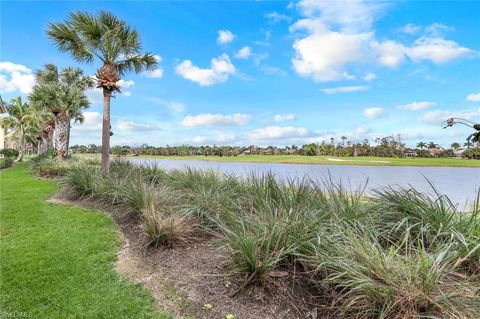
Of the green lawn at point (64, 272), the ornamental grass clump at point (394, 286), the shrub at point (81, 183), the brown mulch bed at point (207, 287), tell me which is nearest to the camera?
the ornamental grass clump at point (394, 286)

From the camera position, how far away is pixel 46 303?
326 centimetres

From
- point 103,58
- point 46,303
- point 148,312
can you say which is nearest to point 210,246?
point 148,312

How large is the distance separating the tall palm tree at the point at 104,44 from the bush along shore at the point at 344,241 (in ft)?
27.8

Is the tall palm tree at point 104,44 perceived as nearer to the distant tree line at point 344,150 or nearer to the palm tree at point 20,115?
the palm tree at point 20,115

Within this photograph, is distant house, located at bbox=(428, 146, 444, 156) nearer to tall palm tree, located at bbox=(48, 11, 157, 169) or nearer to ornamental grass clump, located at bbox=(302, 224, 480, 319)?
tall palm tree, located at bbox=(48, 11, 157, 169)

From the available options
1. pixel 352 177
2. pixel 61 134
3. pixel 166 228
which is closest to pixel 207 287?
pixel 166 228

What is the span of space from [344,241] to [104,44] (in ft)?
43.8

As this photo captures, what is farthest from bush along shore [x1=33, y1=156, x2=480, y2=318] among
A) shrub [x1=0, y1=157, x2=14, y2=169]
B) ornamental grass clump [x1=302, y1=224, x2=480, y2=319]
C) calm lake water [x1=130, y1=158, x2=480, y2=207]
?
shrub [x1=0, y1=157, x2=14, y2=169]

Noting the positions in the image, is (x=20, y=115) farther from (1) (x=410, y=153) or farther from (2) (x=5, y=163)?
(1) (x=410, y=153)

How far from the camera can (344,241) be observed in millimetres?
3146

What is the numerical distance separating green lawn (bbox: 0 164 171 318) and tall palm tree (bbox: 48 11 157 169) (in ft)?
20.8

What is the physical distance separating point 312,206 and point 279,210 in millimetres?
592

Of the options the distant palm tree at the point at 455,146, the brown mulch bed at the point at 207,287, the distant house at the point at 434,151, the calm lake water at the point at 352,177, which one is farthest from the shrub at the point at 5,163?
the distant palm tree at the point at 455,146

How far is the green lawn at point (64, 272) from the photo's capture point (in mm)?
3139
